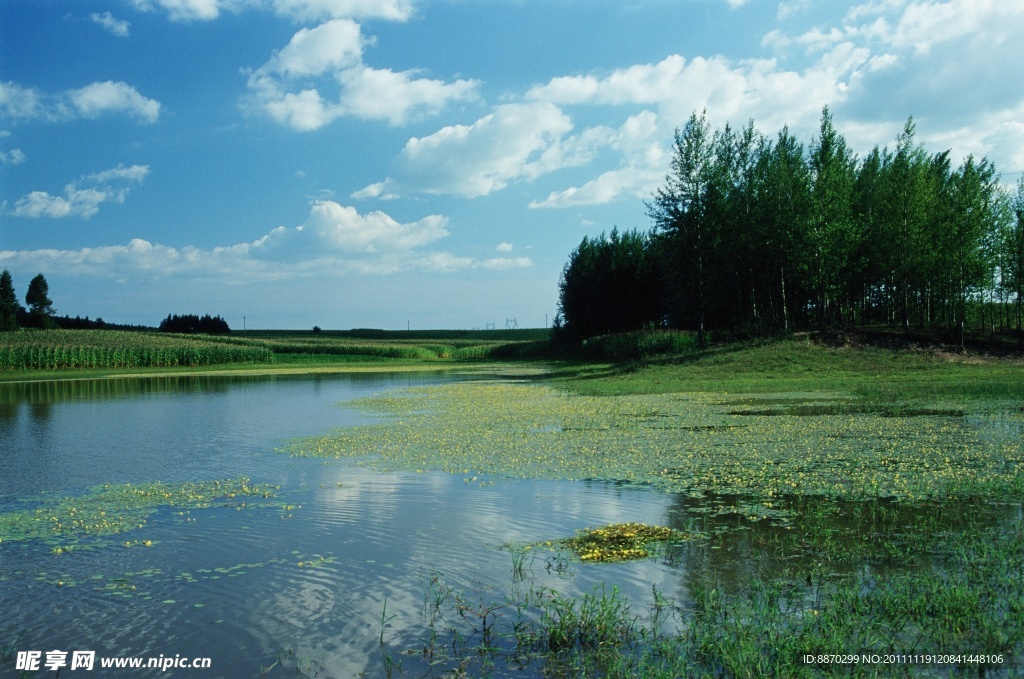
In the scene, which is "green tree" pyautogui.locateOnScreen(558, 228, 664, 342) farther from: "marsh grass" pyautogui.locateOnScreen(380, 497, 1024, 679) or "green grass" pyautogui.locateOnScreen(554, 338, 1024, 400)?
"marsh grass" pyautogui.locateOnScreen(380, 497, 1024, 679)

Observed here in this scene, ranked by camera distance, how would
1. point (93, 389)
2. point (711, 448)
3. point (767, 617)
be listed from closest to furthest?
point (767, 617) < point (711, 448) < point (93, 389)

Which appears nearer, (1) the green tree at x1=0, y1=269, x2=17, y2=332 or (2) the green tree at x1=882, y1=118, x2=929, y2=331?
(2) the green tree at x1=882, y1=118, x2=929, y2=331

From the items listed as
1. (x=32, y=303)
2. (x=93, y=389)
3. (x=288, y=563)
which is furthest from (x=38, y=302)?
(x=288, y=563)

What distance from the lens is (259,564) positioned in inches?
371

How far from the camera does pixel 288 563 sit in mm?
9430

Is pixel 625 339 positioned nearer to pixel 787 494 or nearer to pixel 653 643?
pixel 787 494

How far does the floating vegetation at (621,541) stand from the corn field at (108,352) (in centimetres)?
6344

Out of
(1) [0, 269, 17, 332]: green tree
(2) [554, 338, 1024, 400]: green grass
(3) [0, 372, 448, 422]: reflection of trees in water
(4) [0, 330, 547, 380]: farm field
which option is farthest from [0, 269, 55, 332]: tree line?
(2) [554, 338, 1024, 400]: green grass

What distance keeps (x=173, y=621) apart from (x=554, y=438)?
12685 millimetres

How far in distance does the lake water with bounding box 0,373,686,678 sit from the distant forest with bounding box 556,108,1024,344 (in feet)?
120

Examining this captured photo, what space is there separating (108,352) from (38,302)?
59.6 meters

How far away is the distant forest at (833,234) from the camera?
45.8 metres

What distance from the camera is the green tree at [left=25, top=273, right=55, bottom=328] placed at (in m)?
112

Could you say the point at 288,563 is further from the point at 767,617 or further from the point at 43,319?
the point at 43,319
